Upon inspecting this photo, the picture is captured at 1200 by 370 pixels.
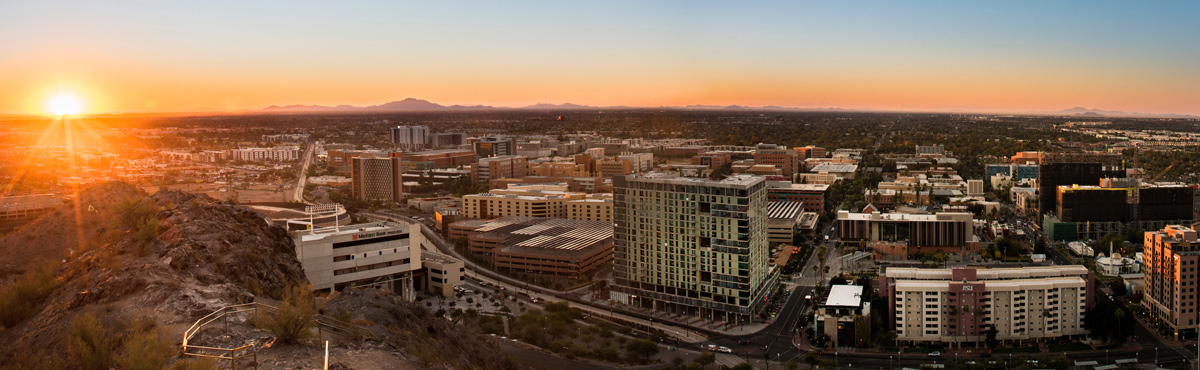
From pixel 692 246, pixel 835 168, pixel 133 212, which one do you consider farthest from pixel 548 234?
pixel 835 168

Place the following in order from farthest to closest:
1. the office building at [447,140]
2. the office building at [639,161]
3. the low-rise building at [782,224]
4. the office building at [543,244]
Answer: the office building at [447,140] → the office building at [639,161] → the low-rise building at [782,224] → the office building at [543,244]

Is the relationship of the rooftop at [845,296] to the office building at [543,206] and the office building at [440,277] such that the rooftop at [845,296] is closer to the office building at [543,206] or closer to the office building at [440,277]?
the office building at [440,277]

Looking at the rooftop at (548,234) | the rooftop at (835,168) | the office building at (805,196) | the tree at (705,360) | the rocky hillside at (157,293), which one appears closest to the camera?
the rocky hillside at (157,293)

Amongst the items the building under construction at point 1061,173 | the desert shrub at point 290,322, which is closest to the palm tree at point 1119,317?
the desert shrub at point 290,322

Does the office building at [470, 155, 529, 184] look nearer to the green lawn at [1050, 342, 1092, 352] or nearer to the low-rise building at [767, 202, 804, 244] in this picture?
the low-rise building at [767, 202, 804, 244]

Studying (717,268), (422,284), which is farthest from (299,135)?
(717,268)

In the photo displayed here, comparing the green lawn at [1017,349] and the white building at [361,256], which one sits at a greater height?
the white building at [361,256]

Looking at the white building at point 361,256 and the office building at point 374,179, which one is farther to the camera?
the office building at point 374,179

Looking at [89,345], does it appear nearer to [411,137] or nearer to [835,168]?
[835,168]
